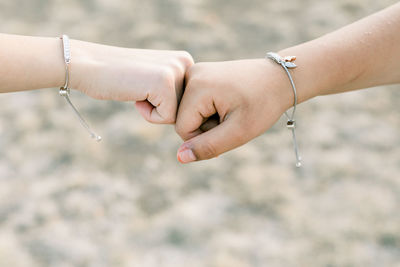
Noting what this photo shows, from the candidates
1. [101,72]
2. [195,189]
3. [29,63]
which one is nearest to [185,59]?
[101,72]

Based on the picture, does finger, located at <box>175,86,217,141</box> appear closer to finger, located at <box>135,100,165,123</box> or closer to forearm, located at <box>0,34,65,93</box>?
finger, located at <box>135,100,165,123</box>

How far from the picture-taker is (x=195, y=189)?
5.99ft

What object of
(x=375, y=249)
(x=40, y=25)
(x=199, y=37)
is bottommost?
(x=375, y=249)

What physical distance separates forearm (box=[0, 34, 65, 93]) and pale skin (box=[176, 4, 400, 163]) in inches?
12.8

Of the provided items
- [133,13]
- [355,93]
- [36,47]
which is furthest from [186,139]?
[133,13]

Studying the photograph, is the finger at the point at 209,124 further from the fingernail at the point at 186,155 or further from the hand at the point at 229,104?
the fingernail at the point at 186,155

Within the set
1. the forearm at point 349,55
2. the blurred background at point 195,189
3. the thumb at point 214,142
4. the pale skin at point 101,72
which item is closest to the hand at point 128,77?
the pale skin at point 101,72

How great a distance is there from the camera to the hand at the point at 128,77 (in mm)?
1288

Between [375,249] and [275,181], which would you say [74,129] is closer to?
[275,181]

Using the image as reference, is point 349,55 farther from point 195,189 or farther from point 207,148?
point 195,189

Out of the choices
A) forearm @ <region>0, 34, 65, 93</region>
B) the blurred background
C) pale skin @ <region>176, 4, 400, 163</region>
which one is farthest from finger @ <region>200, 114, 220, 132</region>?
the blurred background

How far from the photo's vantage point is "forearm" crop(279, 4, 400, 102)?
1.31 m

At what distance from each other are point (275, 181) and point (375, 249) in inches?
15.8

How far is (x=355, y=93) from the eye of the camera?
7.23 ft
